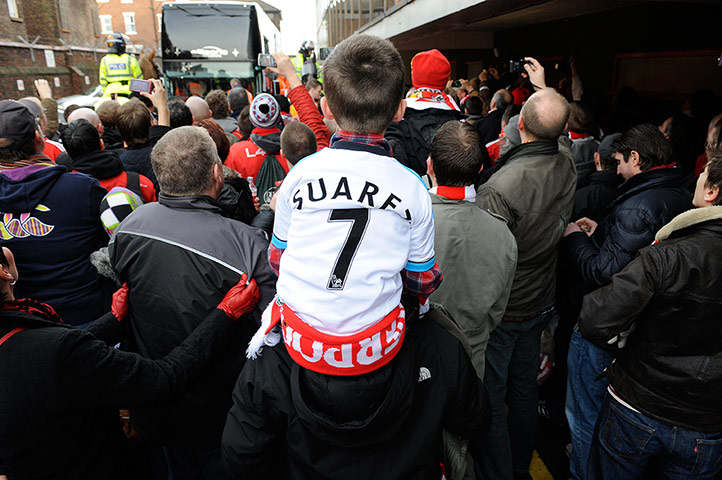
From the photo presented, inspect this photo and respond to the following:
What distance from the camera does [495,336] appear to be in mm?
2717

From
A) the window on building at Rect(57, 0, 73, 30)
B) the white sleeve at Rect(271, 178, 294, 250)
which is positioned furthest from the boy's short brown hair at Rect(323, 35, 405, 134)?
the window on building at Rect(57, 0, 73, 30)

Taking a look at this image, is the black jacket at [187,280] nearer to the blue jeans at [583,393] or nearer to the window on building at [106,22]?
the blue jeans at [583,393]

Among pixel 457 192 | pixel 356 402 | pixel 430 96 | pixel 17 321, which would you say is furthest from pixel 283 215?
pixel 430 96

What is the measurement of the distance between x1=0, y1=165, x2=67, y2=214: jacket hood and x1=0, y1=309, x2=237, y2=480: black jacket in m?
1.31

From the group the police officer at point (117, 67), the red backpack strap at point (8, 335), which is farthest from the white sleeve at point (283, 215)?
the police officer at point (117, 67)

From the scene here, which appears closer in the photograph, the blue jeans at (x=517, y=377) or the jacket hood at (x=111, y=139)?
the blue jeans at (x=517, y=377)

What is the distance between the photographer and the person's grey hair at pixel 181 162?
2.08 metres

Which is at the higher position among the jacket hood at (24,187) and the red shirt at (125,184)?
the jacket hood at (24,187)

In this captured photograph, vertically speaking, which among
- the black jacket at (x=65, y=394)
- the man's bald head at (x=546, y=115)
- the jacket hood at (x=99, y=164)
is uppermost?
the man's bald head at (x=546, y=115)

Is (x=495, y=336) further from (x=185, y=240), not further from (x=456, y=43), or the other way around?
(x=456, y=43)

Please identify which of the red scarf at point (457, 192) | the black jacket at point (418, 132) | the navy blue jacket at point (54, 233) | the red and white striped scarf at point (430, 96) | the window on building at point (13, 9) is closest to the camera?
the red scarf at point (457, 192)

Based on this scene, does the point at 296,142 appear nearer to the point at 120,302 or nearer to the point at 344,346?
the point at 120,302

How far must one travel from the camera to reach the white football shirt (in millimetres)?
1216

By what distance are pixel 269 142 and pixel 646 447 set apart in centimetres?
323
